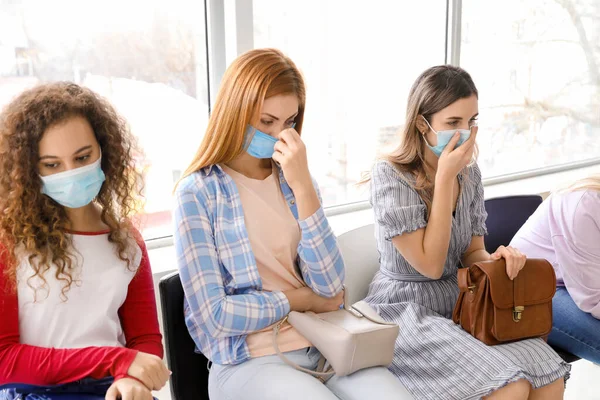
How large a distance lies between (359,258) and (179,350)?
80 centimetres

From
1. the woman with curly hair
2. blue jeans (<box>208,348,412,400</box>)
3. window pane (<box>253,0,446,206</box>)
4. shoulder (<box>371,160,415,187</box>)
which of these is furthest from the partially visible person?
the woman with curly hair

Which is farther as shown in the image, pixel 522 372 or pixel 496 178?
pixel 496 178

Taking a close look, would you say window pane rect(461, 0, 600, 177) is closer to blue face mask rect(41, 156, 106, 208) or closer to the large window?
the large window

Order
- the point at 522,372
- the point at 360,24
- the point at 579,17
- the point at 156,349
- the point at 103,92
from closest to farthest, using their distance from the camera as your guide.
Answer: the point at 156,349 < the point at 522,372 < the point at 103,92 < the point at 360,24 < the point at 579,17

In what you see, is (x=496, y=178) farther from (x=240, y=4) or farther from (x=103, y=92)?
(x=103, y=92)

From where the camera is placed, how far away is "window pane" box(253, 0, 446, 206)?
3236 mm

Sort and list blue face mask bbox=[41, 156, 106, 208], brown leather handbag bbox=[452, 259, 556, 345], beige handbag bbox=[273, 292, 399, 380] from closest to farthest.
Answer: blue face mask bbox=[41, 156, 106, 208] → beige handbag bbox=[273, 292, 399, 380] → brown leather handbag bbox=[452, 259, 556, 345]

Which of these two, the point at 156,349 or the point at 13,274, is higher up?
the point at 13,274

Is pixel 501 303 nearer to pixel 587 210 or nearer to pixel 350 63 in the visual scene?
pixel 587 210

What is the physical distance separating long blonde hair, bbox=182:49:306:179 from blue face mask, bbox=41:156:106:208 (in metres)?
0.33

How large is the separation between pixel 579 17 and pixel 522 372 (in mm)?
3828

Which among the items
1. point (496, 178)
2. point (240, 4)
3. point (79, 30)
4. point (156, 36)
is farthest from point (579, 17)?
point (79, 30)

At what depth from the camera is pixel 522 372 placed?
1.94 m

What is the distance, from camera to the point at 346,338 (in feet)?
5.66
